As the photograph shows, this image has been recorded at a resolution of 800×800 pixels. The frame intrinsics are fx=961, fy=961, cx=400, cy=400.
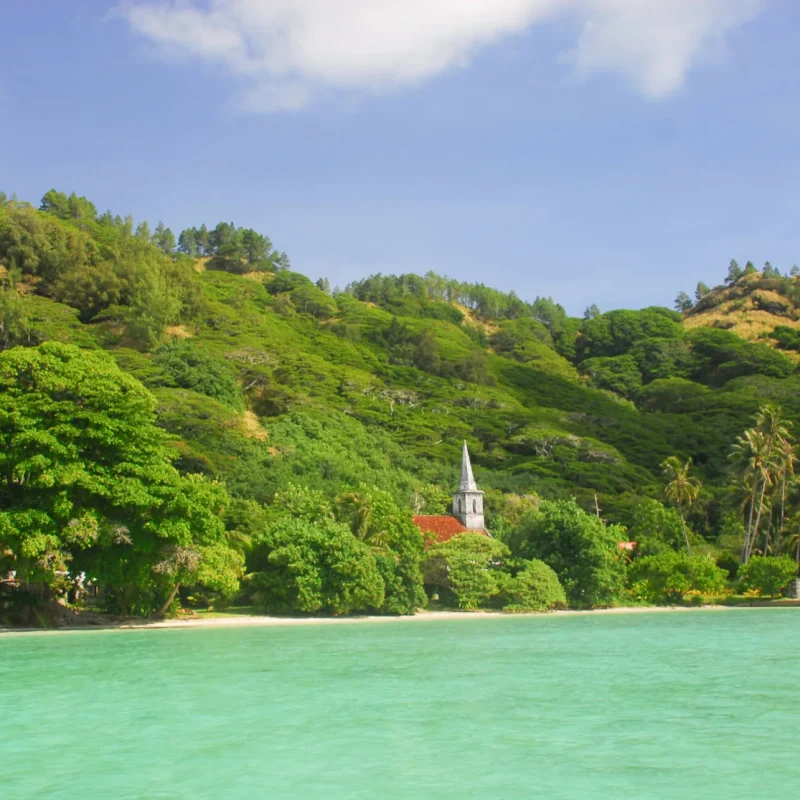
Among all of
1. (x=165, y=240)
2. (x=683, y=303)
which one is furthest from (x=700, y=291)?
(x=165, y=240)

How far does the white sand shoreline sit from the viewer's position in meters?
38.4

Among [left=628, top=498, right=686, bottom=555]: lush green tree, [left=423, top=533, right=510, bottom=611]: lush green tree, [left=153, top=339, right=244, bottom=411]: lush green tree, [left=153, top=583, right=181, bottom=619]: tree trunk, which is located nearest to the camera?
[left=153, top=583, right=181, bottom=619]: tree trunk

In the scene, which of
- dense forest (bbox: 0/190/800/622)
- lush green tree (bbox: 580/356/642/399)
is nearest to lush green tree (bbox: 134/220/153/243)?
dense forest (bbox: 0/190/800/622)

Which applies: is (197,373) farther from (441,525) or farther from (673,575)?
(673,575)

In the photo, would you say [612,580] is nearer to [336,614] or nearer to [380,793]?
[336,614]

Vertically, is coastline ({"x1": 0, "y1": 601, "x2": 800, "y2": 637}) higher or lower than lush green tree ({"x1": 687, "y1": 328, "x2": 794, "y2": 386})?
lower

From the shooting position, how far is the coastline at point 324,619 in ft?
126

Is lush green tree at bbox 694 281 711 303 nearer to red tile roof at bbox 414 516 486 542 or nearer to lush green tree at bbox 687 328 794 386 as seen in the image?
lush green tree at bbox 687 328 794 386

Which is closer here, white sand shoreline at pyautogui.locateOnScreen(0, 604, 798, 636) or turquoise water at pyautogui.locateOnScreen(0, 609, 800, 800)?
turquoise water at pyautogui.locateOnScreen(0, 609, 800, 800)

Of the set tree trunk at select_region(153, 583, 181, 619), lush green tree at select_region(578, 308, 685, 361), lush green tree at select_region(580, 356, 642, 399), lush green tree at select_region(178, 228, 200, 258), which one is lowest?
tree trunk at select_region(153, 583, 181, 619)

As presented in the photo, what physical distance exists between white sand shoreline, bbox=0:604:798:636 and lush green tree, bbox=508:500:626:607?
1.11 meters

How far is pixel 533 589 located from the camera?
48.9 meters

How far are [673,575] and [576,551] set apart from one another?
6427 mm

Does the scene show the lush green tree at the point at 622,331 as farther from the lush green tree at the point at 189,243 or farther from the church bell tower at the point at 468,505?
the church bell tower at the point at 468,505
